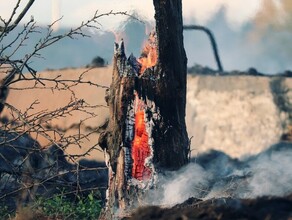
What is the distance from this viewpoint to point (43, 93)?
16.1 m

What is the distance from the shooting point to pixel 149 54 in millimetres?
8117

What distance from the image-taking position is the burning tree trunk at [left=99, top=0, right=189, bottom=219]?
26.0 ft

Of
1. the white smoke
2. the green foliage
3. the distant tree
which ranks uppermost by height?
the distant tree

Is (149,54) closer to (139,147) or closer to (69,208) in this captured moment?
(139,147)

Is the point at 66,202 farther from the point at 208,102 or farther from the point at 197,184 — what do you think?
the point at 208,102

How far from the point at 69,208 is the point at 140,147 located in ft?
4.06

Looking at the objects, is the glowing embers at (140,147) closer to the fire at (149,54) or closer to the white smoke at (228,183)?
the white smoke at (228,183)

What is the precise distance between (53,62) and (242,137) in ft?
13.0

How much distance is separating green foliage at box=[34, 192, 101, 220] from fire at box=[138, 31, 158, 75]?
1.60m

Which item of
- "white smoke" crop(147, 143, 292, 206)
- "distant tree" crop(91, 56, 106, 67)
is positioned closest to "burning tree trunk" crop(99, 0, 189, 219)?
"white smoke" crop(147, 143, 292, 206)

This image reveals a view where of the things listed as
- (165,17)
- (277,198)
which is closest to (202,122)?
(165,17)

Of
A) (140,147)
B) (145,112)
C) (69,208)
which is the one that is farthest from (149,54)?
(69,208)

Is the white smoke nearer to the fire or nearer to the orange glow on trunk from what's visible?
the orange glow on trunk

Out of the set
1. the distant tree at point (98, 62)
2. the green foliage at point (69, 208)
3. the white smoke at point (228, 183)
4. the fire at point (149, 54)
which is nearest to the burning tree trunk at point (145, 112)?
the fire at point (149, 54)
